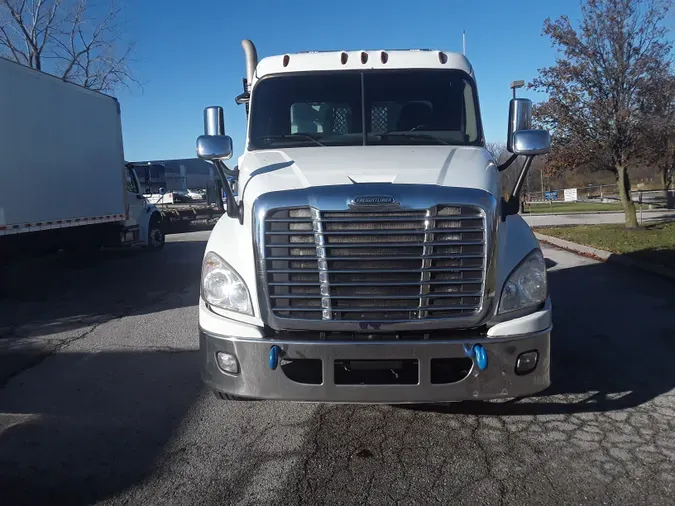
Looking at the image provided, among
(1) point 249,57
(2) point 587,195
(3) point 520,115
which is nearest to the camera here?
(3) point 520,115

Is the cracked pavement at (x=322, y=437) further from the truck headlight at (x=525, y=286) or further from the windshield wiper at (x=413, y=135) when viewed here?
the windshield wiper at (x=413, y=135)

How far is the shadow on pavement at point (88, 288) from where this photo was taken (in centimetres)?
805

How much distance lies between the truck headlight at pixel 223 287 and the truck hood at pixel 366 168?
17.7 inches

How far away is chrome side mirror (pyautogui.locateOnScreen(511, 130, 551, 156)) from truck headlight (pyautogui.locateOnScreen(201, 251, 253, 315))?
2291 millimetres

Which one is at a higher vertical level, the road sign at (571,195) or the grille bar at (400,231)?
the grille bar at (400,231)

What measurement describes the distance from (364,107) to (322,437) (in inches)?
107

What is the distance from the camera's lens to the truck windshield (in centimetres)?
498

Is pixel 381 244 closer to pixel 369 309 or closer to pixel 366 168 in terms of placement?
pixel 369 309

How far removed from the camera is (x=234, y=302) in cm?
369

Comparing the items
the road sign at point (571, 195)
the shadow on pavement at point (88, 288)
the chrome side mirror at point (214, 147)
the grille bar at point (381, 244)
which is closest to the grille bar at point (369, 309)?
the grille bar at point (381, 244)

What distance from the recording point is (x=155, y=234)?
15867 millimetres

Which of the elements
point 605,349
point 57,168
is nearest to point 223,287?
point 605,349

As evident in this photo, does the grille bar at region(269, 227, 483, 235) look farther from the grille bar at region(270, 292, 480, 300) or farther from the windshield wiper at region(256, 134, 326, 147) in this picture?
the windshield wiper at region(256, 134, 326, 147)

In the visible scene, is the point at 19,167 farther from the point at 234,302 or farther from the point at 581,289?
the point at 581,289
